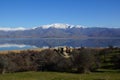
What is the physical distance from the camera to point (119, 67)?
53594mm

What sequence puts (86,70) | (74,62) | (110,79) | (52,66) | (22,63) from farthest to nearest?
(22,63) → (52,66) → (74,62) → (86,70) → (110,79)

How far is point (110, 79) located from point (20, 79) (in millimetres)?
10270

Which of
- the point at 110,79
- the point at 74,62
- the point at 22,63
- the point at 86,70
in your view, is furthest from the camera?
the point at 22,63

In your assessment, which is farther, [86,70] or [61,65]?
[61,65]

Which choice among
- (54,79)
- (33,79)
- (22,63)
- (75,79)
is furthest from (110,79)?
(22,63)

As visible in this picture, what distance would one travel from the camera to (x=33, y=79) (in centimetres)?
3344

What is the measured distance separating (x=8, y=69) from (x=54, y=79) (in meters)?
21.1

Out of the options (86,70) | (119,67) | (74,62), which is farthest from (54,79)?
(119,67)

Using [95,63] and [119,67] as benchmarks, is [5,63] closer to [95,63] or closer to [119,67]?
[95,63]

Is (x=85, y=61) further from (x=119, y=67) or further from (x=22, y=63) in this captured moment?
(x=22, y=63)

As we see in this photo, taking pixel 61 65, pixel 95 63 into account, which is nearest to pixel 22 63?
pixel 61 65

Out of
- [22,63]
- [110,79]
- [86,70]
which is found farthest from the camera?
[22,63]

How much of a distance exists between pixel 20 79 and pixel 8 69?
19.1m

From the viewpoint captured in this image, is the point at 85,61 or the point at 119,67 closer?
the point at 85,61
